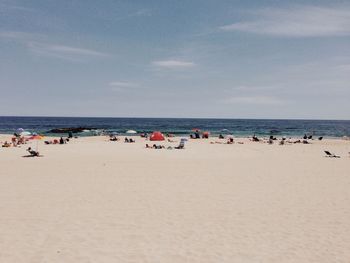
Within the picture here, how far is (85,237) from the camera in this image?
9320 millimetres

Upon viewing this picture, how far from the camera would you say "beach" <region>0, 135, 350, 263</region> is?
8.40m

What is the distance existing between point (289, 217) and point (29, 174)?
44.8 ft

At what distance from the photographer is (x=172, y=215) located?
11453 millimetres

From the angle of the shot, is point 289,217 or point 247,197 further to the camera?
point 247,197

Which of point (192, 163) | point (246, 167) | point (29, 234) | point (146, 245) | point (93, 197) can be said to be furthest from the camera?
point (192, 163)

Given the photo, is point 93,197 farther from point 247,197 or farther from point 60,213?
point 247,197

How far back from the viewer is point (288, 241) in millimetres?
9219

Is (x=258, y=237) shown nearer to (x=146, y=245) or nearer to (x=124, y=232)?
(x=146, y=245)

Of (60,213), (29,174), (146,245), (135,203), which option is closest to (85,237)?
(146,245)

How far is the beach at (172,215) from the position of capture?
27.6 ft

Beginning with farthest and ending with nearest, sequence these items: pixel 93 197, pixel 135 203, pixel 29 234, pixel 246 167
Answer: pixel 246 167 → pixel 93 197 → pixel 135 203 → pixel 29 234

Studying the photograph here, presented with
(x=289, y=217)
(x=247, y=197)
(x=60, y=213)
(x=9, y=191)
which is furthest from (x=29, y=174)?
(x=289, y=217)

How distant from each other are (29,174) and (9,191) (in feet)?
14.6

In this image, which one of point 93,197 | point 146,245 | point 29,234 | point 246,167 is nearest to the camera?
point 146,245
